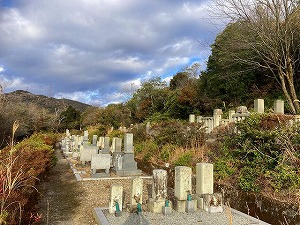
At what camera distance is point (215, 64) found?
75.0 feet

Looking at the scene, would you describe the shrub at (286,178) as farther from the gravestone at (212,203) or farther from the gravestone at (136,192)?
the gravestone at (136,192)

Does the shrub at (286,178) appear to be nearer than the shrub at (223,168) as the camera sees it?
Yes

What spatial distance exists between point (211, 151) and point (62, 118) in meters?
37.7

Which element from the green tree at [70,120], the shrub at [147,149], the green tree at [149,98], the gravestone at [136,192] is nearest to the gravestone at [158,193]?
the gravestone at [136,192]

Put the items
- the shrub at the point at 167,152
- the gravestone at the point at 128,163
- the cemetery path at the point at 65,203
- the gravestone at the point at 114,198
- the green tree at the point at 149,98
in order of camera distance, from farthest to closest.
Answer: the green tree at the point at 149,98, the shrub at the point at 167,152, the gravestone at the point at 128,163, the gravestone at the point at 114,198, the cemetery path at the point at 65,203

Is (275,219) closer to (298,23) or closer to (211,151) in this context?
(211,151)

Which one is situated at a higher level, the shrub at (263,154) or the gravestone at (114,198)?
the shrub at (263,154)

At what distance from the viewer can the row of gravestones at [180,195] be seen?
6275mm

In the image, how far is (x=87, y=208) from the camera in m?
6.93

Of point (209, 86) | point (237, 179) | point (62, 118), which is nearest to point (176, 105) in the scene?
point (209, 86)

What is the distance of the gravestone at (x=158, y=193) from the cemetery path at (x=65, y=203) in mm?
1357

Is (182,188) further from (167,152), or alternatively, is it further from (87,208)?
(167,152)

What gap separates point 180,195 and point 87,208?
232 cm

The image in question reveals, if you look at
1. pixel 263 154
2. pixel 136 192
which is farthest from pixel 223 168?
pixel 136 192
